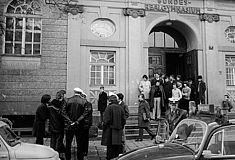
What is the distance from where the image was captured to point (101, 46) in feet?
52.7

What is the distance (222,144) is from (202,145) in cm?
32

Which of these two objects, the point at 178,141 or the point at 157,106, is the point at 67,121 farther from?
the point at 157,106

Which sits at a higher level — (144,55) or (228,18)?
(228,18)

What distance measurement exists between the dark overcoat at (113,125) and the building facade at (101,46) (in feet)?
26.4

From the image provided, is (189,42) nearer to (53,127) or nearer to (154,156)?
(53,127)

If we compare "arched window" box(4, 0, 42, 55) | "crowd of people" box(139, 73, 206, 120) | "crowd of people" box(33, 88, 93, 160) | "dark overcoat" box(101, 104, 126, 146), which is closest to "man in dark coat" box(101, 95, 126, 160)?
"dark overcoat" box(101, 104, 126, 146)

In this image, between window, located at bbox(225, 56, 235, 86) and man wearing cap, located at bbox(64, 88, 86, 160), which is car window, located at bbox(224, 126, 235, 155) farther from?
window, located at bbox(225, 56, 235, 86)

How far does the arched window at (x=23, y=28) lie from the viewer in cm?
1519

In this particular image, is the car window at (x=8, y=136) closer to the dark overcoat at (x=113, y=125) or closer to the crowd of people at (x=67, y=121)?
the crowd of people at (x=67, y=121)

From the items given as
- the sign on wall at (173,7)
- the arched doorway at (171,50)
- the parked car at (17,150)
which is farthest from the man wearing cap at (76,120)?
the arched doorway at (171,50)

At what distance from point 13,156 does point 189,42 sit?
50.6 feet

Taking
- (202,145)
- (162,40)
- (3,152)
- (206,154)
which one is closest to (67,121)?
(3,152)

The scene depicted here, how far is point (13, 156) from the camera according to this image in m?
5.09

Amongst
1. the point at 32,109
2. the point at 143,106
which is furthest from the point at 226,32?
the point at 32,109
